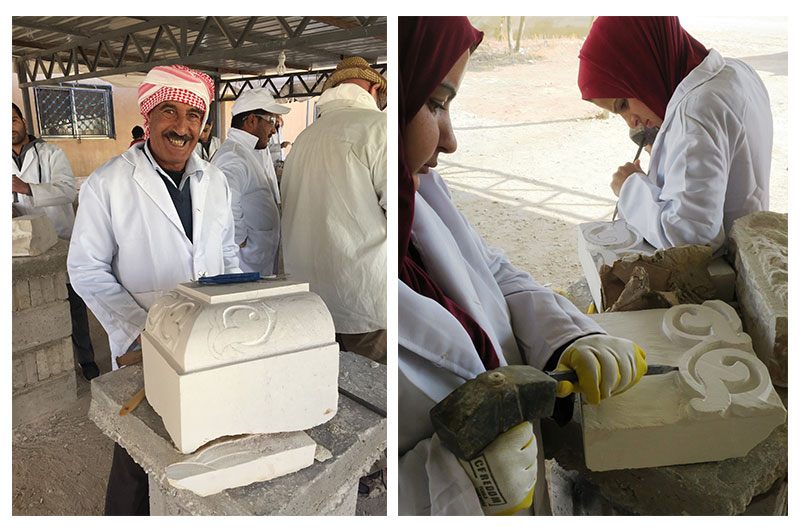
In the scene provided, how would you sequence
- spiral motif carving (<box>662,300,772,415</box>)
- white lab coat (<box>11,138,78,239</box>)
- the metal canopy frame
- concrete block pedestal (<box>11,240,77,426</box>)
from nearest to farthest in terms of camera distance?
spiral motif carving (<box>662,300,772,415</box>), the metal canopy frame, white lab coat (<box>11,138,78,239</box>), concrete block pedestal (<box>11,240,77,426</box>)

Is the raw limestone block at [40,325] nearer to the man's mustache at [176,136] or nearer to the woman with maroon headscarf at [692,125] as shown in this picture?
the man's mustache at [176,136]

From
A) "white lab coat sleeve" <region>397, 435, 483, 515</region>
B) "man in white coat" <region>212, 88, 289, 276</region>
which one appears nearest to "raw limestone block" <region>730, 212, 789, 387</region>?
"white lab coat sleeve" <region>397, 435, 483, 515</region>

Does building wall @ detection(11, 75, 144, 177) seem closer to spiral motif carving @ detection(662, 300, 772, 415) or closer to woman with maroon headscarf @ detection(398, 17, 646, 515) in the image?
woman with maroon headscarf @ detection(398, 17, 646, 515)

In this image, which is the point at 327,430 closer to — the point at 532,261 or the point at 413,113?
the point at 413,113

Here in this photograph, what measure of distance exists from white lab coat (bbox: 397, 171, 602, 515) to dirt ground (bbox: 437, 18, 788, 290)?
0.36 meters

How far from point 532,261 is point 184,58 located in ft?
4.91

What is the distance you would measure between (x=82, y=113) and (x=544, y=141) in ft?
4.79

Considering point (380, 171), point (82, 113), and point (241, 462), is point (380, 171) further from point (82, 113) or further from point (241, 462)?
point (241, 462)

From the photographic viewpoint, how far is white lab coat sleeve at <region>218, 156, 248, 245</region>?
→ 2406mm

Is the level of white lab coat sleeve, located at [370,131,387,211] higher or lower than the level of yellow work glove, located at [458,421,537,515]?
higher

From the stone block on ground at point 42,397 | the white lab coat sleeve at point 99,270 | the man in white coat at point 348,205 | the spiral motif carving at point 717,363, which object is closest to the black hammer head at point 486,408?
the spiral motif carving at point 717,363

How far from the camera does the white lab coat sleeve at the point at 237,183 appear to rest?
2.41 metres

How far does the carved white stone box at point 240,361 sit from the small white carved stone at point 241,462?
2 centimetres
